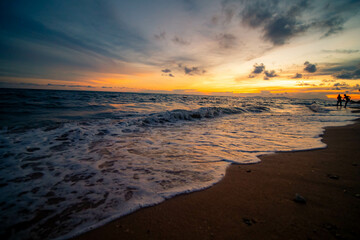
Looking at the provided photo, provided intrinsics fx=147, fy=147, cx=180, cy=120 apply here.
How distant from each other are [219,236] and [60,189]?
95.9 inches

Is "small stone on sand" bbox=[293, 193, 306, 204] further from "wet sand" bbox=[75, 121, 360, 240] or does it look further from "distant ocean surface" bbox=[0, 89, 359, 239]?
"distant ocean surface" bbox=[0, 89, 359, 239]

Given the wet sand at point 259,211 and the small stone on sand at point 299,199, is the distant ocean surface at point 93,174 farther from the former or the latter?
the small stone on sand at point 299,199

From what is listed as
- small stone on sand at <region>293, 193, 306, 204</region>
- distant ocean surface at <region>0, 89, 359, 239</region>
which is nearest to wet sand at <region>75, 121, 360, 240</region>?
small stone on sand at <region>293, 193, 306, 204</region>

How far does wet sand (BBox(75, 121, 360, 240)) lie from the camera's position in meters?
1.51

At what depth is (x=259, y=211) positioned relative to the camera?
1.79 meters

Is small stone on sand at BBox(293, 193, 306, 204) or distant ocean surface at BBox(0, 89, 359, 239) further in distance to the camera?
small stone on sand at BBox(293, 193, 306, 204)

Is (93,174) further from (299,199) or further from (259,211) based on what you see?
(299,199)

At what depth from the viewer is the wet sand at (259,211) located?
1.51m

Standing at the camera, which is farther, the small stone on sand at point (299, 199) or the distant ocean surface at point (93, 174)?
the small stone on sand at point (299, 199)

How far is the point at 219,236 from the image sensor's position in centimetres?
147

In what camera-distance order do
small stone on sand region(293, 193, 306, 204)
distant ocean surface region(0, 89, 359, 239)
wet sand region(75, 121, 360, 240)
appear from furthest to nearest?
small stone on sand region(293, 193, 306, 204) → distant ocean surface region(0, 89, 359, 239) → wet sand region(75, 121, 360, 240)

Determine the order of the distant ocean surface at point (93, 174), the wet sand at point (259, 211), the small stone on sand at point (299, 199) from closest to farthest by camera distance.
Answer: the wet sand at point (259, 211), the distant ocean surface at point (93, 174), the small stone on sand at point (299, 199)

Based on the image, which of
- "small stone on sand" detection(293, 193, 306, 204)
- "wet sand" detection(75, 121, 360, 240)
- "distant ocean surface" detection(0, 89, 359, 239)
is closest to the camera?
"wet sand" detection(75, 121, 360, 240)

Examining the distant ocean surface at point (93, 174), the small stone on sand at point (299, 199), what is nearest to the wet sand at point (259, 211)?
the small stone on sand at point (299, 199)
